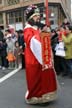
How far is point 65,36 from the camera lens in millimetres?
10375

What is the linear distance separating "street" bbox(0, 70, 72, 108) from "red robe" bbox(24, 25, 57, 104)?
20 centimetres

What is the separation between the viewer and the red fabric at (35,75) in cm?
696

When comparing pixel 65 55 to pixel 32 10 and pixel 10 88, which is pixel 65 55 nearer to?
pixel 10 88

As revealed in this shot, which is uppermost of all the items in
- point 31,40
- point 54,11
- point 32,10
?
point 32,10

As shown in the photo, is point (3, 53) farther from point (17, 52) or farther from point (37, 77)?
point (37, 77)

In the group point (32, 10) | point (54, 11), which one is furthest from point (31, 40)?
point (54, 11)

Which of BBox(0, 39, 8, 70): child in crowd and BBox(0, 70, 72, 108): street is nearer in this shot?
BBox(0, 70, 72, 108): street

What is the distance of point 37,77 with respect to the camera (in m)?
7.00

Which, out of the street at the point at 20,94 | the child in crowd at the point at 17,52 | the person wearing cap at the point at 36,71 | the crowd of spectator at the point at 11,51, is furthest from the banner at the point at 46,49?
the child in crowd at the point at 17,52

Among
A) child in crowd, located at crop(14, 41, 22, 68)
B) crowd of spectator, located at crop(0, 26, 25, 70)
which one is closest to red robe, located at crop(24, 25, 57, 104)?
crowd of spectator, located at crop(0, 26, 25, 70)

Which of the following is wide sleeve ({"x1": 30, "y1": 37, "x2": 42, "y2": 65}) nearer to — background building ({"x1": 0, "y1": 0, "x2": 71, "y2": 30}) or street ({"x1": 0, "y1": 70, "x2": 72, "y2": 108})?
street ({"x1": 0, "y1": 70, "x2": 72, "y2": 108})

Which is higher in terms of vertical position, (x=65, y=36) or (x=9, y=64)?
(x=65, y=36)

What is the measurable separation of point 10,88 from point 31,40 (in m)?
2.28

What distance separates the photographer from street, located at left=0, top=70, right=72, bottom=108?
7141mm
